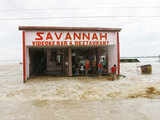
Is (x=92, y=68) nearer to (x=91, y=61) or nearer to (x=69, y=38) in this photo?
(x=91, y=61)

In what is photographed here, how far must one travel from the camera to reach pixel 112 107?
504 cm

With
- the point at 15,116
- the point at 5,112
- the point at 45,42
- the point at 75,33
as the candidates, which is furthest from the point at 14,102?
the point at 75,33

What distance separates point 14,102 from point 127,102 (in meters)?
5.03

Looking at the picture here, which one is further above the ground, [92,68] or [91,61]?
[91,61]

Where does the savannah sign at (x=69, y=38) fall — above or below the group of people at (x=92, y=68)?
above

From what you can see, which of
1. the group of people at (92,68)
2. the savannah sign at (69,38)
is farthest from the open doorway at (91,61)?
the savannah sign at (69,38)

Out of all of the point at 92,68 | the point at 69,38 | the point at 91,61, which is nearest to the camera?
the point at 69,38

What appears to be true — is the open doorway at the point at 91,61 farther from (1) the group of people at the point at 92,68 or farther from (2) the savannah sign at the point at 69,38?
(2) the savannah sign at the point at 69,38

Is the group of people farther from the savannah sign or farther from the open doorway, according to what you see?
the savannah sign

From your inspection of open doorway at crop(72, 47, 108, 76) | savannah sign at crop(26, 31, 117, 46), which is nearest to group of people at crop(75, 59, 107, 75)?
open doorway at crop(72, 47, 108, 76)

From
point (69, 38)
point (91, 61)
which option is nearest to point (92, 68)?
point (91, 61)

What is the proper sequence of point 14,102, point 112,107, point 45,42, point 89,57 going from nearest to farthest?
point 112,107 → point 14,102 → point 45,42 → point 89,57

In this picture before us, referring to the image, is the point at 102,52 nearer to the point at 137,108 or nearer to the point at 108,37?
the point at 108,37

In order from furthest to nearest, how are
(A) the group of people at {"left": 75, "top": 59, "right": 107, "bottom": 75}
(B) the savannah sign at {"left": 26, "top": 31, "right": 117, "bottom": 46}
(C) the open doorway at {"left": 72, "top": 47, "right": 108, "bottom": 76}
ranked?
(C) the open doorway at {"left": 72, "top": 47, "right": 108, "bottom": 76} → (A) the group of people at {"left": 75, "top": 59, "right": 107, "bottom": 75} → (B) the savannah sign at {"left": 26, "top": 31, "right": 117, "bottom": 46}
